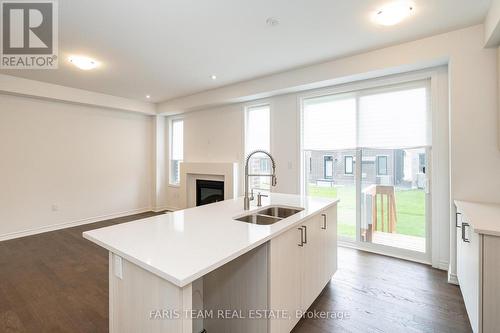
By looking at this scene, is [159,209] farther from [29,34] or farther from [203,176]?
[29,34]

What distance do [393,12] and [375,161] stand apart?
192cm

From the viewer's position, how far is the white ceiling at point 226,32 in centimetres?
222

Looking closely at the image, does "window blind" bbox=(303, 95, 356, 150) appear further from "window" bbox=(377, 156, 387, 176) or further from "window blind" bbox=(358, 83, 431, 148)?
"window" bbox=(377, 156, 387, 176)

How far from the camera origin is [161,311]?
3.64 feet

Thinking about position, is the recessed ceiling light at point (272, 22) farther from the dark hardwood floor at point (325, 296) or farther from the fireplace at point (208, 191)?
the fireplace at point (208, 191)

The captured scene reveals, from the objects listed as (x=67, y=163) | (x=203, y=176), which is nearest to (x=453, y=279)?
(x=203, y=176)

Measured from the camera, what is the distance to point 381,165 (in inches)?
136

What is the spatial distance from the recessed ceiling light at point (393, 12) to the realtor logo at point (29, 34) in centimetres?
304

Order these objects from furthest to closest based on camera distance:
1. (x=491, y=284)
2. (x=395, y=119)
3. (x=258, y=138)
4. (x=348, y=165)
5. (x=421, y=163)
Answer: (x=258, y=138) < (x=348, y=165) < (x=395, y=119) < (x=421, y=163) < (x=491, y=284)

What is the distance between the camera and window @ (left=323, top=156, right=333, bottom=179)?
393 cm

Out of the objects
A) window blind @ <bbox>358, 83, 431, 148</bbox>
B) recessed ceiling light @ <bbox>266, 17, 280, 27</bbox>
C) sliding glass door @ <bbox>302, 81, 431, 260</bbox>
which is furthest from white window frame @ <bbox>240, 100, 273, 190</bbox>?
recessed ceiling light @ <bbox>266, 17, 280, 27</bbox>

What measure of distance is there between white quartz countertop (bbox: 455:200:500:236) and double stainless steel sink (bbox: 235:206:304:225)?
1242mm

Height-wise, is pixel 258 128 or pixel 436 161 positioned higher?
pixel 258 128

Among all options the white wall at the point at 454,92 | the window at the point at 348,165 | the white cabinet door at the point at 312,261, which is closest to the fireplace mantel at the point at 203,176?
the white wall at the point at 454,92
